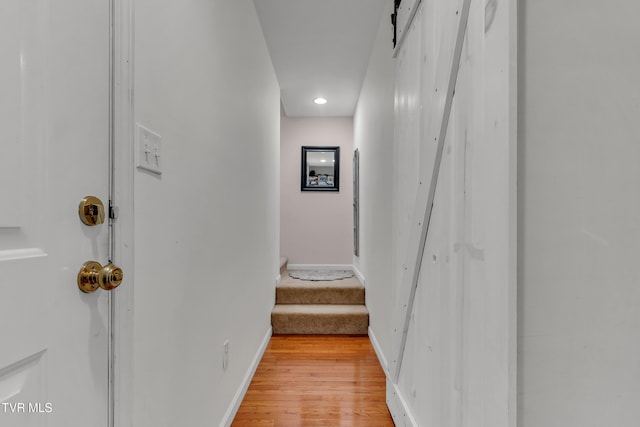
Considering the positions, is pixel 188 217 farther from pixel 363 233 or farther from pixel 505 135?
pixel 363 233

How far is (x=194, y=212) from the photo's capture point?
3.93 ft

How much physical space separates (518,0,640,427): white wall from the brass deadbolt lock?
0.96 m

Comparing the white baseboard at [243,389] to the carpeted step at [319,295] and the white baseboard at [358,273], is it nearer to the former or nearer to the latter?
the carpeted step at [319,295]

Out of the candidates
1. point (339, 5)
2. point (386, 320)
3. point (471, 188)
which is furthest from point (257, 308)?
point (339, 5)

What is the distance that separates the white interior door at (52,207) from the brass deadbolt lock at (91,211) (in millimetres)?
12

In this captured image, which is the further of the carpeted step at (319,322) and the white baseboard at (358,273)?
the white baseboard at (358,273)

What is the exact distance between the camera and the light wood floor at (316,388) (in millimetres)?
1709

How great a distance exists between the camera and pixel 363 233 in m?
3.45

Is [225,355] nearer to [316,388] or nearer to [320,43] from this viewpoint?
[316,388]

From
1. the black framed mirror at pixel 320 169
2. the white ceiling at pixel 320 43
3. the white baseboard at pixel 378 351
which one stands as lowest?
the white baseboard at pixel 378 351

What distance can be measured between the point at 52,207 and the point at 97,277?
166mm

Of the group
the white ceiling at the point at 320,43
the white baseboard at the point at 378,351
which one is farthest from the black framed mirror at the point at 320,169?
the white baseboard at the point at 378,351

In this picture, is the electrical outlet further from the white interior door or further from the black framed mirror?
the black framed mirror

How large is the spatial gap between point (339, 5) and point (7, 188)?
224cm
